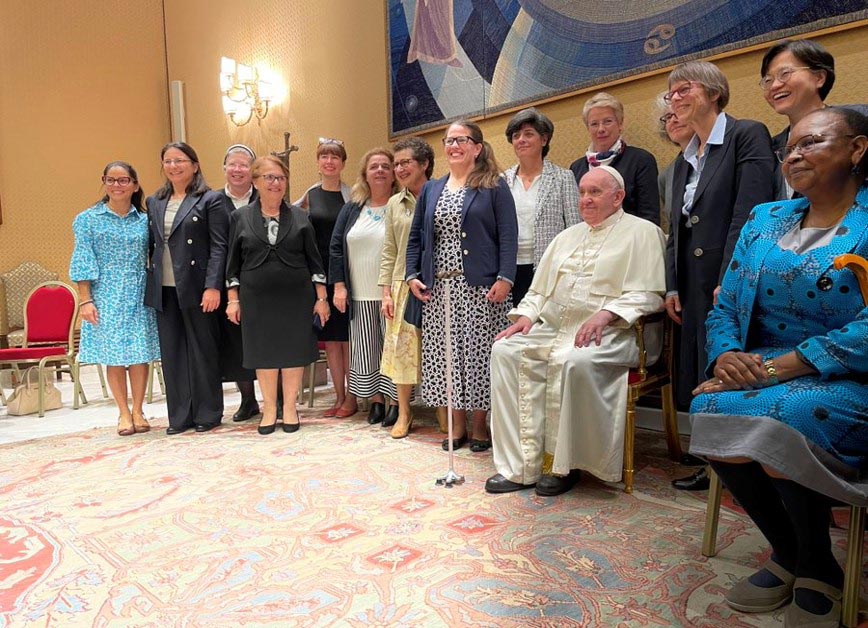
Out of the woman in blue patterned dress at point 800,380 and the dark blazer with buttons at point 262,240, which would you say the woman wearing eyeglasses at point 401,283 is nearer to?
the dark blazer with buttons at point 262,240

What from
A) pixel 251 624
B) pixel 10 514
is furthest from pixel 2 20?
pixel 251 624

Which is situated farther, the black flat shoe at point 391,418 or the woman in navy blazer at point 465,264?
the black flat shoe at point 391,418

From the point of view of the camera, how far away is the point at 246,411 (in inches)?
182

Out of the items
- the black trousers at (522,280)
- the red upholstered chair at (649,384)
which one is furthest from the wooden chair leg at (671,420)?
the black trousers at (522,280)

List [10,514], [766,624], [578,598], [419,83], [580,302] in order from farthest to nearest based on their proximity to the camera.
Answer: [419,83]
[580,302]
[10,514]
[578,598]
[766,624]

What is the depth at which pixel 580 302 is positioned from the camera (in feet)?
10.1

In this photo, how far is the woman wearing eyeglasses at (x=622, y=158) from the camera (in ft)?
11.2

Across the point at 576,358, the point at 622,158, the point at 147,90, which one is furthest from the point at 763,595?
the point at 147,90

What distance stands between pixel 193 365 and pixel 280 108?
384 centimetres

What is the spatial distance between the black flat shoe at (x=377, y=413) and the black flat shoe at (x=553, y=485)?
5.41 feet

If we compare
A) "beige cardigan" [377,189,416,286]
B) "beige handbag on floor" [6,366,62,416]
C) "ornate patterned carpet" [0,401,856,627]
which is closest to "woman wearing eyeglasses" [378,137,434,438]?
"beige cardigan" [377,189,416,286]

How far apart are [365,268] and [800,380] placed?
2.91 metres

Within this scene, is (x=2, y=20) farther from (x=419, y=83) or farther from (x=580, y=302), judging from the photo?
(x=580, y=302)

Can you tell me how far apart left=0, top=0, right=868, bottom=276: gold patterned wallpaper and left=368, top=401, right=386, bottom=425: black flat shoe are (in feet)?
7.37
